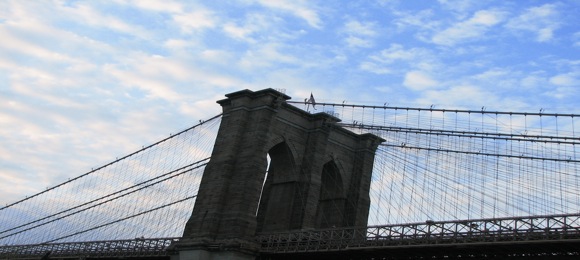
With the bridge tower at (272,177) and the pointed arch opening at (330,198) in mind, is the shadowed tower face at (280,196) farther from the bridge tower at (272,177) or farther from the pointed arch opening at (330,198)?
the pointed arch opening at (330,198)

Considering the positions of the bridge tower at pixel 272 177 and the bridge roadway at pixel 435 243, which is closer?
the bridge roadway at pixel 435 243

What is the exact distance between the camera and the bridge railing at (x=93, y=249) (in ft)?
223

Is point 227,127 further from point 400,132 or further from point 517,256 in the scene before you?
point 517,256

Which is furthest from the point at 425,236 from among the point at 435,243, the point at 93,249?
the point at 93,249

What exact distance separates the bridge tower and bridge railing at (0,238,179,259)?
716 centimetres

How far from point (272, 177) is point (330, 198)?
676cm

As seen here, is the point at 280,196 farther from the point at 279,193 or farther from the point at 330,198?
the point at 330,198

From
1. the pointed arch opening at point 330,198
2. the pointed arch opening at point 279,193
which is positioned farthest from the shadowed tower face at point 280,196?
the pointed arch opening at point 330,198

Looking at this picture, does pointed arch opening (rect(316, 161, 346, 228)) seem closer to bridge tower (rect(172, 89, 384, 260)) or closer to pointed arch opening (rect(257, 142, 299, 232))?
bridge tower (rect(172, 89, 384, 260))

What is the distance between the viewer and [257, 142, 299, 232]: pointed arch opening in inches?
2472

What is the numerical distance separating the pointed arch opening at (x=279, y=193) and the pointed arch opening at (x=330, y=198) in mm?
5208

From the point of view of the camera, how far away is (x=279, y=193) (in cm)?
6450

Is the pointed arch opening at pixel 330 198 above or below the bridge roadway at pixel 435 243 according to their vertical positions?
above

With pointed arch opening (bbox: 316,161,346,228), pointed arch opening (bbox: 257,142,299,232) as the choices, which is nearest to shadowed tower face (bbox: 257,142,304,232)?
pointed arch opening (bbox: 257,142,299,232)
